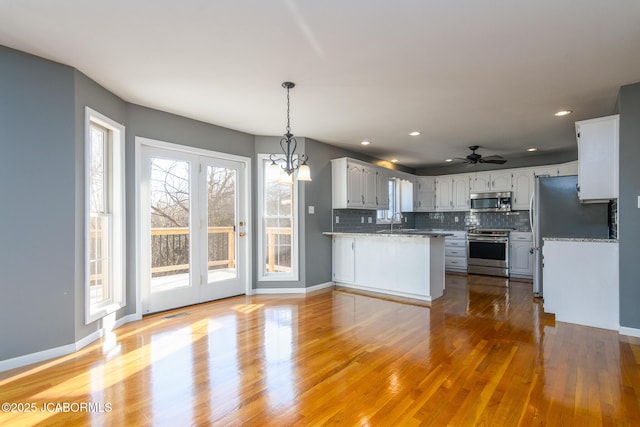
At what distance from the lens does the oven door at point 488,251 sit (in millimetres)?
6184

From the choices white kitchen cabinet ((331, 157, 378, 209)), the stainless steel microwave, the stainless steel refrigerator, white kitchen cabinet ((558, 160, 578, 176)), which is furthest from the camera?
the stainless steel microwave

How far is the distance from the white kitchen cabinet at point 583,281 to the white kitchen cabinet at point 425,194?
154 inches

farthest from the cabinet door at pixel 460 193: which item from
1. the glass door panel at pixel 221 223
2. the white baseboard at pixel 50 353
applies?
the white baseboard at pixel 50 353

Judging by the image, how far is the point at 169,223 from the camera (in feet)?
13.3

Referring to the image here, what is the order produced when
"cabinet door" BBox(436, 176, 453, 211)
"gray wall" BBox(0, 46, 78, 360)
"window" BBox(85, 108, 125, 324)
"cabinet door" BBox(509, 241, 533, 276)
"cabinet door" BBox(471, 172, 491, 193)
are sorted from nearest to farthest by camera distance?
"gray wall" BBox(0, 46, 78, 360) → "window" BBox(85, 108, 125, 324) → "cabinet door" BBox(509, 241, 533, 276) → "cabinet door" BBox(471, 172, 491, 193) → "cabinet door" BBox(436, 176, 453, 211)

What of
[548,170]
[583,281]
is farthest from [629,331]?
[548,170]

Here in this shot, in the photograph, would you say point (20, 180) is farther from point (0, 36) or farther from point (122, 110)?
point (122, 110)

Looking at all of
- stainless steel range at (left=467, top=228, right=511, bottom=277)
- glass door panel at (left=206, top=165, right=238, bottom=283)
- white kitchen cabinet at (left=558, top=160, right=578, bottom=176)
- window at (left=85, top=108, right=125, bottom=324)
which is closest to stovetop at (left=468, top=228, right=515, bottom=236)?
stainless steel range at (left=467, top=228, right=511, bottom=277)

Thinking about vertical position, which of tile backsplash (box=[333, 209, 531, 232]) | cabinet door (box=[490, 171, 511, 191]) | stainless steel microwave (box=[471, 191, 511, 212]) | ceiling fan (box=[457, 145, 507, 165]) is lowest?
tile backsplash (box=[333, 209, 531, 232])

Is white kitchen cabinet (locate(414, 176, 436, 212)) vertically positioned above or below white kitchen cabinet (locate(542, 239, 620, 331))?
above

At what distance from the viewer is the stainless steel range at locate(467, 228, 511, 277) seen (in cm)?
620

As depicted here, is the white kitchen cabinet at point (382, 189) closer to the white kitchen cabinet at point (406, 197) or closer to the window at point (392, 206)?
the window at point (392, 206)

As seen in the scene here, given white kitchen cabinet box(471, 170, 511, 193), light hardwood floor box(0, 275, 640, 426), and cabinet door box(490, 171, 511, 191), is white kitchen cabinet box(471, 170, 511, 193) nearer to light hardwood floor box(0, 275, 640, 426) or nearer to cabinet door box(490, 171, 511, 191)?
cabinet door box(490, 171, 511, 191)

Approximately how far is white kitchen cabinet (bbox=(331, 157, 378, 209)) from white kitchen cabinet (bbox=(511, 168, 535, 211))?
308cm
